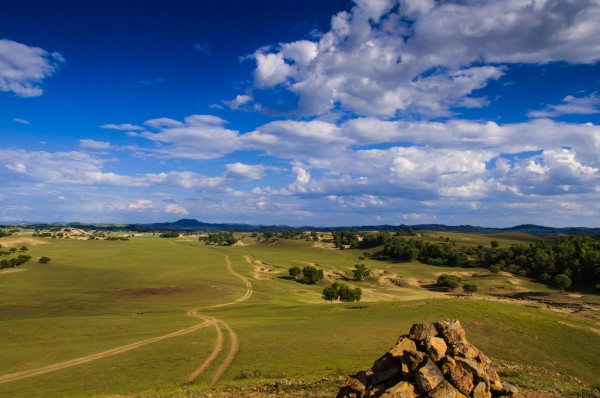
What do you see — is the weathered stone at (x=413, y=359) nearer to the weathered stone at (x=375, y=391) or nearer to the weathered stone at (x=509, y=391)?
the weathered stone at (x=375, y=391)

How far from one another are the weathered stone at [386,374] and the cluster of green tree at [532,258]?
11307 centimetres

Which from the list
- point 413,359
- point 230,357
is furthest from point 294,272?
point 413,359

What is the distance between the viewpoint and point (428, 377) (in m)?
16.0

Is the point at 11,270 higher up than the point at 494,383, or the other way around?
the point at 494,383

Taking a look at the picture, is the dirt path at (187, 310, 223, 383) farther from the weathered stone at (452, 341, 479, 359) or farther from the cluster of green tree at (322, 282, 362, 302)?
the cluster of green tree at (322, 282, 362, 302)

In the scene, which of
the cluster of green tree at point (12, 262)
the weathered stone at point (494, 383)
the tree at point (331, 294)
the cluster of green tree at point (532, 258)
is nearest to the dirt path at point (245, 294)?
the tree at point (331, 294)

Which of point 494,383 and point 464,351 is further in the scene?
point 464,351

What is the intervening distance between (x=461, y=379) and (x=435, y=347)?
1599mm

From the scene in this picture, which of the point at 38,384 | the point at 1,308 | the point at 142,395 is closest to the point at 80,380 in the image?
the point at 38,384

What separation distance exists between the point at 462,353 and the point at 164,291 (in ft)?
278

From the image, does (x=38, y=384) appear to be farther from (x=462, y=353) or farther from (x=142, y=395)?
(x=462, y=353)

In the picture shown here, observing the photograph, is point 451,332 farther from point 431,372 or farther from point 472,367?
point 431,372

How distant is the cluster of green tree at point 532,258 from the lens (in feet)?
380

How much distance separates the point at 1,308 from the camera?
6681 centimetres
